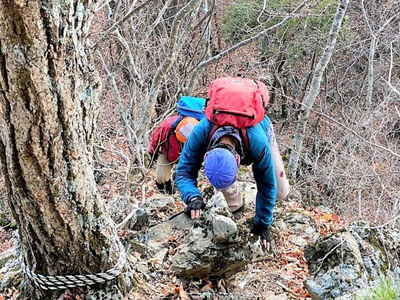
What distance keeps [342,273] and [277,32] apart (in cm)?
1033

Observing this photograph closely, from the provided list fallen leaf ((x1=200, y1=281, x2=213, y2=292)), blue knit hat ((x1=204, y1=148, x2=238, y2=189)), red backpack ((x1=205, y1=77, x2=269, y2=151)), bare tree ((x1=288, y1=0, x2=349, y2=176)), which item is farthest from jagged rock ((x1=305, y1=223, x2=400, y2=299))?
bare tree ((x1=288, y1=0, x2=349, y2=176))

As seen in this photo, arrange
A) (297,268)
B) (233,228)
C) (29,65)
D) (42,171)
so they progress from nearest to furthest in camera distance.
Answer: (29,65) < (42,171) < (233,228) < (297,268)

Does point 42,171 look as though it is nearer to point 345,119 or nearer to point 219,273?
point 219,273

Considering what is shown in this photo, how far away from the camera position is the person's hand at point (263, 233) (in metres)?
3.78

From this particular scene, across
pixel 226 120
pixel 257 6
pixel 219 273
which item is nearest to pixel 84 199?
pixel 226 120

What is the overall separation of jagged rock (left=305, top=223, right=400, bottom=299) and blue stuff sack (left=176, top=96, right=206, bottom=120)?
152 cm

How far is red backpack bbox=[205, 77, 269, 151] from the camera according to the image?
3.30 metres

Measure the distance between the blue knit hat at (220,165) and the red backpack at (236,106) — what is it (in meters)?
0.23

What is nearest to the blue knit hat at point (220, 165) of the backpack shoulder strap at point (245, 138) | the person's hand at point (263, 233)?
the backpack shoulder strap at point (245, 138)

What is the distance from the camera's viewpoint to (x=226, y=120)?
3309 millimetres

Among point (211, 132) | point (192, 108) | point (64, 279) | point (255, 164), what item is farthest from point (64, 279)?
point (192, 108)

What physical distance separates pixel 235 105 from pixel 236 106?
11 millimetres

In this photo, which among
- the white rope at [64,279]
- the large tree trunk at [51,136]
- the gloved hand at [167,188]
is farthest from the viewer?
the gloved hand at [167,188]

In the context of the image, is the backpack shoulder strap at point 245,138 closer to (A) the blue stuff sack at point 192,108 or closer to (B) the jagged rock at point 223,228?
(B) the jagged rock at point 223,228
